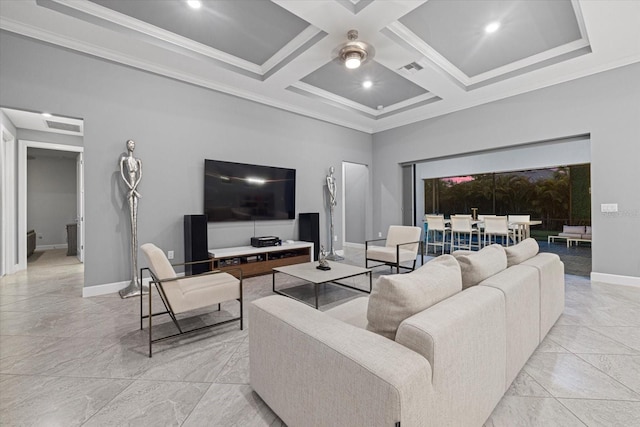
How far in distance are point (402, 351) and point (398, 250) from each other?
10.4ft

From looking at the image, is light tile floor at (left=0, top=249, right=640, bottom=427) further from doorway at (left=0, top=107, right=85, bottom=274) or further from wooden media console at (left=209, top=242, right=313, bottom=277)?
doorway at (left=0, top=107, right=85, bottom=274)

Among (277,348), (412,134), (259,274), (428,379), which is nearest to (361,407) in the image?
(428,379)

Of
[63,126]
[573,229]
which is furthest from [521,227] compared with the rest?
[63,126]

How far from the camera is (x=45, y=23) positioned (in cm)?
307

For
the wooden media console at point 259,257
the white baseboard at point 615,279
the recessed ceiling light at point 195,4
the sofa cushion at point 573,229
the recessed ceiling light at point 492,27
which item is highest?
the recessed ceiling light at point 492,27

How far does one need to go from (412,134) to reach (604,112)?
3076 mm

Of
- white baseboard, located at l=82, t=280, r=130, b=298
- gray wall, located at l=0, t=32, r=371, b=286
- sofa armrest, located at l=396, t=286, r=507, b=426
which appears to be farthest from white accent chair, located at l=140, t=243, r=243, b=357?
sofa armrest, located at l=396, t=286, r=507, b=426

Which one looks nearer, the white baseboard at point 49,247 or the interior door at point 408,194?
the interior door at point 408,194

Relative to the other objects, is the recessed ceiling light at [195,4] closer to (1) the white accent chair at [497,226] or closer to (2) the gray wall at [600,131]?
(2) the gray wall at [600,131]

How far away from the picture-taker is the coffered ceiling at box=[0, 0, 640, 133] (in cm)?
296

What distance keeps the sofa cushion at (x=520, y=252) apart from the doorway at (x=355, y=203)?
4.83 meters

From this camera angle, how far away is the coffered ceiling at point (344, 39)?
2.96 meters

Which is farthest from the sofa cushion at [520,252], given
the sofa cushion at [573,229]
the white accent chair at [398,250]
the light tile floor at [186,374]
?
the sofa cushion at [573,229]

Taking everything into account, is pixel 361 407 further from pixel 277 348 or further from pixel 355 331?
pixel 277 348
